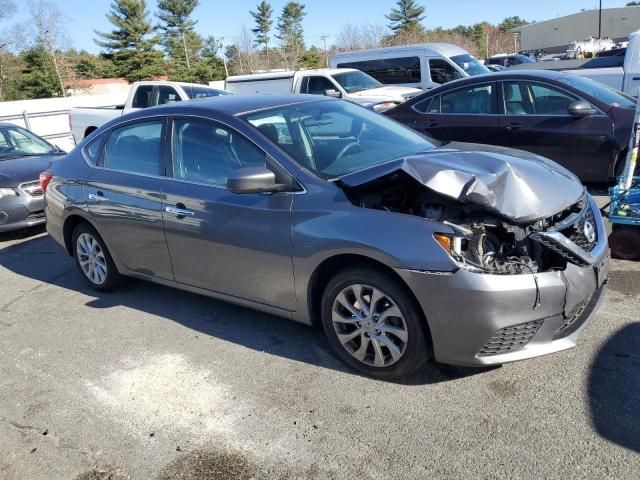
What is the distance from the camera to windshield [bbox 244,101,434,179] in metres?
3.79

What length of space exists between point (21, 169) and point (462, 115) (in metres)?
6.11

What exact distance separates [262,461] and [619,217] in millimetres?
3552

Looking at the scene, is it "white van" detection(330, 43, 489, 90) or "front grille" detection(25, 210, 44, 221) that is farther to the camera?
"white van" detection(330, 43, 489, 90)

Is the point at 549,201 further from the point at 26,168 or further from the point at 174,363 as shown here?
the point at 26,168

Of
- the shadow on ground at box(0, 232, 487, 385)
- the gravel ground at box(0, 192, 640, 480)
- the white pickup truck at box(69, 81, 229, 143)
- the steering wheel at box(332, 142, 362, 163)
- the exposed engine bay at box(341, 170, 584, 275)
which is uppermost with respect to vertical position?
the white pickup truck at box(69, 81, 229, 143)

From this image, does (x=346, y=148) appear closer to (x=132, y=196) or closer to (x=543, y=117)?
(x=132, y=196)

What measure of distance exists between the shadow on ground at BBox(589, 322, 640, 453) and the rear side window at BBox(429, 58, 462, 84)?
37.8ft

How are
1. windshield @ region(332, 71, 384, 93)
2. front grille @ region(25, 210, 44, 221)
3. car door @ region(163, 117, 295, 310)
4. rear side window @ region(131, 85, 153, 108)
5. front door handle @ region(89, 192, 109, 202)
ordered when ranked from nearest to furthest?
car door @ region(163, 117, 295, 310)
front door handle @ region(89, 192, 109, 202)
front grille @ region(25, 210, 44, 221)
rear side window @ region(131, 85, 153, 108)
windshield @ region(332, 71, 384, 93)

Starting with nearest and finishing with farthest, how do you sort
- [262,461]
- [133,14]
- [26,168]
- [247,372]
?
[262,461], [247,372], [26,168], [133,14]

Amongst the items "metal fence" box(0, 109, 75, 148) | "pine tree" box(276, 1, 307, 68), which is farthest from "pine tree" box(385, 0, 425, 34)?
"metal fence" box(0, 109, 75, 148)

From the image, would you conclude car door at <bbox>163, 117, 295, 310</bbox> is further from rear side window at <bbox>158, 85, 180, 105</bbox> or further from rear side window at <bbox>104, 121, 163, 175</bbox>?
rear side window at <bbox>158, 85, 180, 105</bbox>

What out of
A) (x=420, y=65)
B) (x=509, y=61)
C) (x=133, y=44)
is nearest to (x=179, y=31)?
(x=133, y=44)

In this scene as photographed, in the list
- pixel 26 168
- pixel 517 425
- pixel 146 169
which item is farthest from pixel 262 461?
pixel 26 168

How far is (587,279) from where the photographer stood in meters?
3.16
